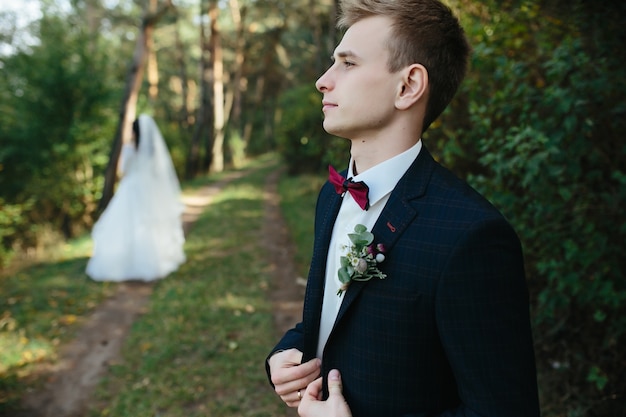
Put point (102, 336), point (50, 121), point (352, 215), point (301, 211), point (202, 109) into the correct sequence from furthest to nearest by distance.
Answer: point (202, 109) → point (301, 211) → point (50, 121) → point (102, 336) → point (352, 215)

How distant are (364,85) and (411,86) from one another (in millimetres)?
154

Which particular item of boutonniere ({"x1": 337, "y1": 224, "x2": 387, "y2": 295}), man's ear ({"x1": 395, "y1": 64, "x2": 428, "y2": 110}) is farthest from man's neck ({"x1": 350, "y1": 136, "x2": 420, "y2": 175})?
boutonniere ({"x1": 337, "y1": 224, "x2": 387, "y2": 295})

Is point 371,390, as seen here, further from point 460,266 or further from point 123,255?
point 123,255

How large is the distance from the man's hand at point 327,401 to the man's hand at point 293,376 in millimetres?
62

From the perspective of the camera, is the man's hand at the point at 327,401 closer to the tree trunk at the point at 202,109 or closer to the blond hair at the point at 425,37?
Answer: the blond hair at the point at 425,37

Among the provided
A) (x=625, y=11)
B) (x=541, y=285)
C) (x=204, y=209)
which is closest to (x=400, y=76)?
(x=625, y=11)

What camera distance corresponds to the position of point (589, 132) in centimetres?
331

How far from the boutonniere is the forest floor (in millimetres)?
4040

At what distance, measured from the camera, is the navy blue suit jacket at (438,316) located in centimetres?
127

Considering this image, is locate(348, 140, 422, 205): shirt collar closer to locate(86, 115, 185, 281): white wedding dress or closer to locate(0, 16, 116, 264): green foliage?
locate(86, 115, 185, 281): white wedding dress

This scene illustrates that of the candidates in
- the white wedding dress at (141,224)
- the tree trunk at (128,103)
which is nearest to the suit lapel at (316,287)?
the white wedding dress at (141,224)

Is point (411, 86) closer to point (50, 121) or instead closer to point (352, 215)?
point (352, 215)

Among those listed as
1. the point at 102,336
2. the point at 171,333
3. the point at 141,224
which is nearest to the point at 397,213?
the point at 171,333

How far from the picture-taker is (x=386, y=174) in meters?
1.57
